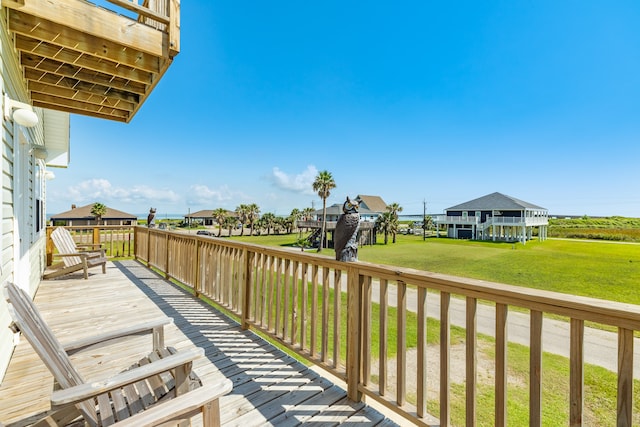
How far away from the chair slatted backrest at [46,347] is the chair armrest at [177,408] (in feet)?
1.07

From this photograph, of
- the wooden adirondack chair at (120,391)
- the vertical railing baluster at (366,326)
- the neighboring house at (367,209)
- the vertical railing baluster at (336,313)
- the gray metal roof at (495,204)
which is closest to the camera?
the wooden adirondack chair at (120,391)

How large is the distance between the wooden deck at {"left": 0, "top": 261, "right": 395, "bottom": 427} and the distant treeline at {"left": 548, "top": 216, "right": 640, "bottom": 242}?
50587 mm

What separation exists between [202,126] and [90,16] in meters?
24.5

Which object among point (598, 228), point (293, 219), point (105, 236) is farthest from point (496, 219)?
point (105, 236)

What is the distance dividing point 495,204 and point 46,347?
153ft

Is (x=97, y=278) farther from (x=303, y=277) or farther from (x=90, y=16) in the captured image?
(x=303, y=277)

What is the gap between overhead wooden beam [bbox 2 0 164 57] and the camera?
229 cm

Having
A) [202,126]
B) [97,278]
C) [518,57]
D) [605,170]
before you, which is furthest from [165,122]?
[605,170]

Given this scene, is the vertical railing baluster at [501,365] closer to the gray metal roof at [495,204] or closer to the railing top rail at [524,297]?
the railing top rail at [524,297]

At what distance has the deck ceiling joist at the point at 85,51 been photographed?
2420mm

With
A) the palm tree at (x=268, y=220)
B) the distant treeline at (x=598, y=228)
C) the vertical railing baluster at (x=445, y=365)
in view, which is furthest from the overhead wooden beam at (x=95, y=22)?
the distant treeline at (x=598, y=228)

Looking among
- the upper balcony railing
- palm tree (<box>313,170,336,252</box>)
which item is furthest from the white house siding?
the upper balcony railing

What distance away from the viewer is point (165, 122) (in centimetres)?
2169

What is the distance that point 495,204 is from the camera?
4003cm
